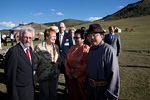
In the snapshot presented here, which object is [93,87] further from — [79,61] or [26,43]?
[26,43]

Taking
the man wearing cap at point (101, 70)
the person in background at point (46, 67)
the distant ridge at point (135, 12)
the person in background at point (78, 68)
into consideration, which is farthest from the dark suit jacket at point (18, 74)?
the distant ridge at point (135, 12)

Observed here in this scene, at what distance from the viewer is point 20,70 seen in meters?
1.90

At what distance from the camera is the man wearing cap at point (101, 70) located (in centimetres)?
187

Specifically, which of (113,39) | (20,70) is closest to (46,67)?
(20,70)

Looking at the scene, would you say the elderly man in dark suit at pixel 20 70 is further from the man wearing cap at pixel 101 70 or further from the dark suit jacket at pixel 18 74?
the man wearing cap at pixel 101 70

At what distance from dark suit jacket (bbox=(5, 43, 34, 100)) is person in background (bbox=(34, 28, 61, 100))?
1.53 ft

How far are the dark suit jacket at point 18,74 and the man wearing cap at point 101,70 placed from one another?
118 centimetres

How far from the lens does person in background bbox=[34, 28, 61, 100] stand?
259 cm

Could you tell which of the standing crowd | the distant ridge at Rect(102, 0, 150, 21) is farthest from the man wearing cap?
the distant ridge at Rect(102, 0, 150, 21)

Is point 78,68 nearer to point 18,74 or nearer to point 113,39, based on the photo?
point 18,74

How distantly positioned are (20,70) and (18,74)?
0.24ft

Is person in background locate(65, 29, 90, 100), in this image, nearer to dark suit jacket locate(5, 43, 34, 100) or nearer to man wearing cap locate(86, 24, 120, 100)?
man wearing cap locate(86, 24, 120, 100)

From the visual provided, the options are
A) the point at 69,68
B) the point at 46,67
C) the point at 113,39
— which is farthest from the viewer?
the point at 113,39

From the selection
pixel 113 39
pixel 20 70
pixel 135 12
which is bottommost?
pixel 20 70
